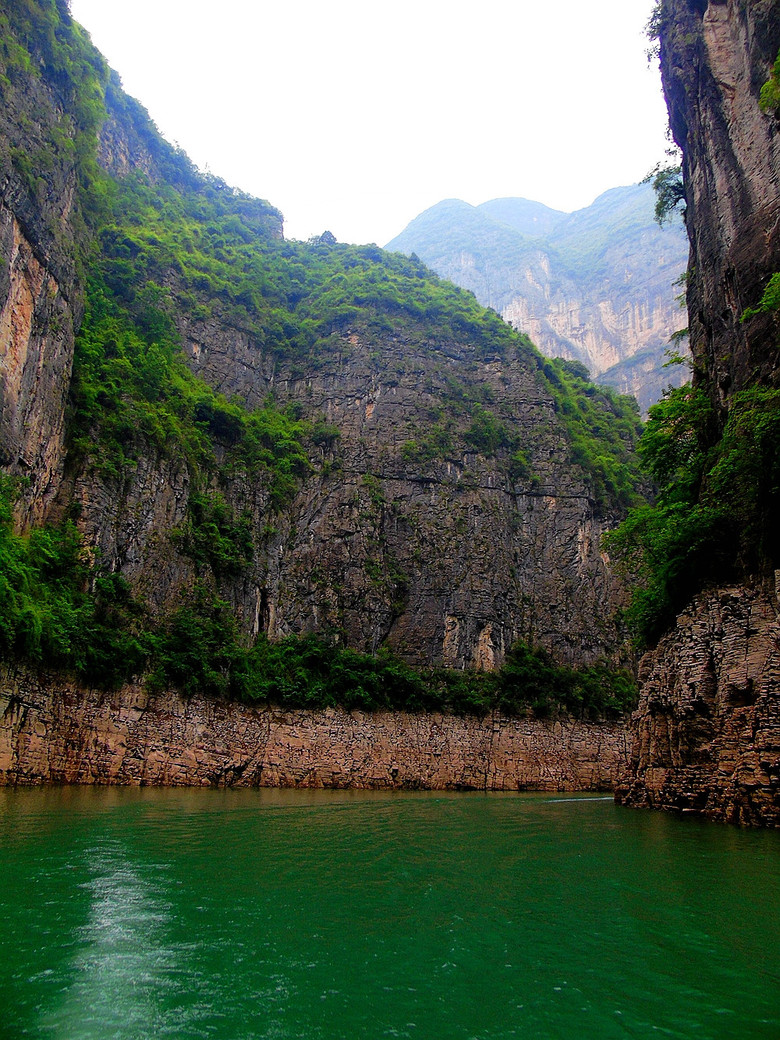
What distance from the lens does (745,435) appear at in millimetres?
14336

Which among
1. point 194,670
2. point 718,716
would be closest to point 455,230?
point 194,670

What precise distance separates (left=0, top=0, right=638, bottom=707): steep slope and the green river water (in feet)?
54.0

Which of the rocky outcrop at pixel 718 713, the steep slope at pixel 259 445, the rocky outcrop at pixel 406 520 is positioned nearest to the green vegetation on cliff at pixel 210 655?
the steep slope at pixel 259 445

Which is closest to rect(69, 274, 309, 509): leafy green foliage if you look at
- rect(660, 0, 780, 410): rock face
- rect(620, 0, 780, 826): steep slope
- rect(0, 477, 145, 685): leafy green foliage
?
rect(0, 477, 145, 685): leafy green foliage

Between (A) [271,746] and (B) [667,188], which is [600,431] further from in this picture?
(A) [271,746]

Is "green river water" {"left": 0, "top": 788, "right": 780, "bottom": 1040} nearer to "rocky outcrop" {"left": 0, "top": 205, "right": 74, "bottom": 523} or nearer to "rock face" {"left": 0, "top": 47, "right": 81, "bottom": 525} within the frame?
"rocky outcrop" {"left": 0, "top": 205, "right": 74, "bottom": 523}

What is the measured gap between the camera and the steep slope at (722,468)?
43.6ft

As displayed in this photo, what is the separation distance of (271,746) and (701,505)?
23480 mm

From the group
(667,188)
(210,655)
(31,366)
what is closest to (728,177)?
(667,188)

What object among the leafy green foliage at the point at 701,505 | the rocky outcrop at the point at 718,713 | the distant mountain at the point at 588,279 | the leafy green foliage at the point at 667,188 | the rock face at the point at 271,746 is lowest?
the rock face at the point at 271,746

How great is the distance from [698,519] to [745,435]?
8.27ft

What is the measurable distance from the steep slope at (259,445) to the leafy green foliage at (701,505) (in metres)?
20.4

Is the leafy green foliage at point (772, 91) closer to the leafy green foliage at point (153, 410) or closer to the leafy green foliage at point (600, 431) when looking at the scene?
the leafy green foliage at point (153, 410)

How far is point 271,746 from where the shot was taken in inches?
1246
